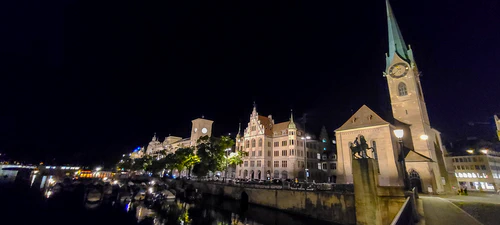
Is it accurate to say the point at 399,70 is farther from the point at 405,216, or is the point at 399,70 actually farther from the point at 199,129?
the point at 199,129

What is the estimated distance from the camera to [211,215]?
36.5 metres

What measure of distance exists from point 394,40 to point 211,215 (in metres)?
55.7

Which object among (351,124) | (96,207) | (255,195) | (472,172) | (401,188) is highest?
(351,124)

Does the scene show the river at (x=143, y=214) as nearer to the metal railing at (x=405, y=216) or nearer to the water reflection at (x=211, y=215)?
the water reflection at (x=211, y=215)

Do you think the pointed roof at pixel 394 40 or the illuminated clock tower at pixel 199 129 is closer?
the pointed roof at pixel 394 40

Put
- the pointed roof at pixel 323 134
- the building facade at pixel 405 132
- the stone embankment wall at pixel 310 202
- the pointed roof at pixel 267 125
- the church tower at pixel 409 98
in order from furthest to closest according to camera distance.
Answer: the pointed roof at pixel 323 134, the pointed roof at pixel 267 125, the church tower at pixel 409 98, the building facade at pixel 405 132, the stone embankment wall at pixel 310 202

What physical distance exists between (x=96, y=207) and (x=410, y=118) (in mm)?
63432

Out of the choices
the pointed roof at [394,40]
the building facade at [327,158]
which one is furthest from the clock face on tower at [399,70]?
the building facade at [327,158]

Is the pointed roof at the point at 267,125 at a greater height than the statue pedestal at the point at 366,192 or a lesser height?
greater

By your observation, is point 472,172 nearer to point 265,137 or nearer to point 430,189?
point 430,189

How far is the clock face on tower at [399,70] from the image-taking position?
48.5m

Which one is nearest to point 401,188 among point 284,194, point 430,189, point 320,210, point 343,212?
point 343,212

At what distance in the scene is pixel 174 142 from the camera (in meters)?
114

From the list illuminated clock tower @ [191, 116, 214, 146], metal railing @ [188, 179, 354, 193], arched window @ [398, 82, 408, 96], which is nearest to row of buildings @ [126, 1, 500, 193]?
arched window @ [398, 82, 408, 96]
